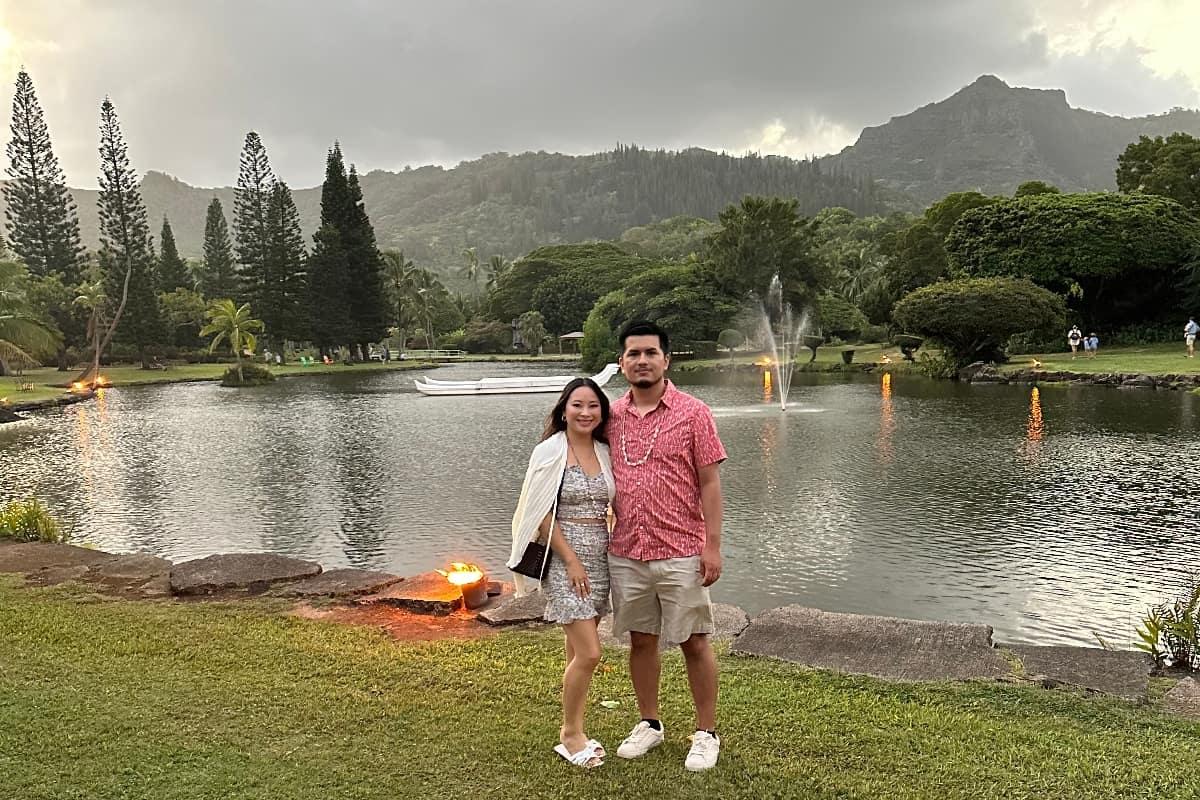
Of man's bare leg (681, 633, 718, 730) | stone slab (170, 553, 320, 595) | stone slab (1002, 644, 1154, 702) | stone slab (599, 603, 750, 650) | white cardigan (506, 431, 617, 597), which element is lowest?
stone slab (1002, 644, 1154, 702)

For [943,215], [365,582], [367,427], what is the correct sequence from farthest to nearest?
[943,215] → [367,427] → [365,582]

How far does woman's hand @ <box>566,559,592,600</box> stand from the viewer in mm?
3043

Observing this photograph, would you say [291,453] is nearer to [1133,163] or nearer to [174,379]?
[174,379]

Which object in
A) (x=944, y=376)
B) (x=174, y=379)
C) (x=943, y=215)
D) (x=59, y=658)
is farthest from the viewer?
(x=943, y=215)

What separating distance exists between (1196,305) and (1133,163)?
41.5 ft

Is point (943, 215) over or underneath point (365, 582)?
over

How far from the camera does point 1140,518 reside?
29.3 feet

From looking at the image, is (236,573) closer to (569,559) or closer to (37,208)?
(569,559)

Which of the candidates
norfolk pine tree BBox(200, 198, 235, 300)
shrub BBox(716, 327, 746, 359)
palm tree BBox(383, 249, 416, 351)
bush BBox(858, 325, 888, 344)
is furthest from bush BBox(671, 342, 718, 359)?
norfolk pine tree BBox(200, 198, 235, 300)

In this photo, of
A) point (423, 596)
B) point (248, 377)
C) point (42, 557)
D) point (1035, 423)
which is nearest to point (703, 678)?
point (423, 596)

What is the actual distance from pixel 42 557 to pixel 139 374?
39.9 metres

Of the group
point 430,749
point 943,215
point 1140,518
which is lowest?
point 1140,518

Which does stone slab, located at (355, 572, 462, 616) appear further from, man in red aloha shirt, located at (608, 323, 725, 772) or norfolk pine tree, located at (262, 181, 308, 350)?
Result: norfolk pine tree, located at (262, 181, 308, 350)

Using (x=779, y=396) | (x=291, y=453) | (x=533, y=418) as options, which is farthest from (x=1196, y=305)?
(x=291, y=453)
